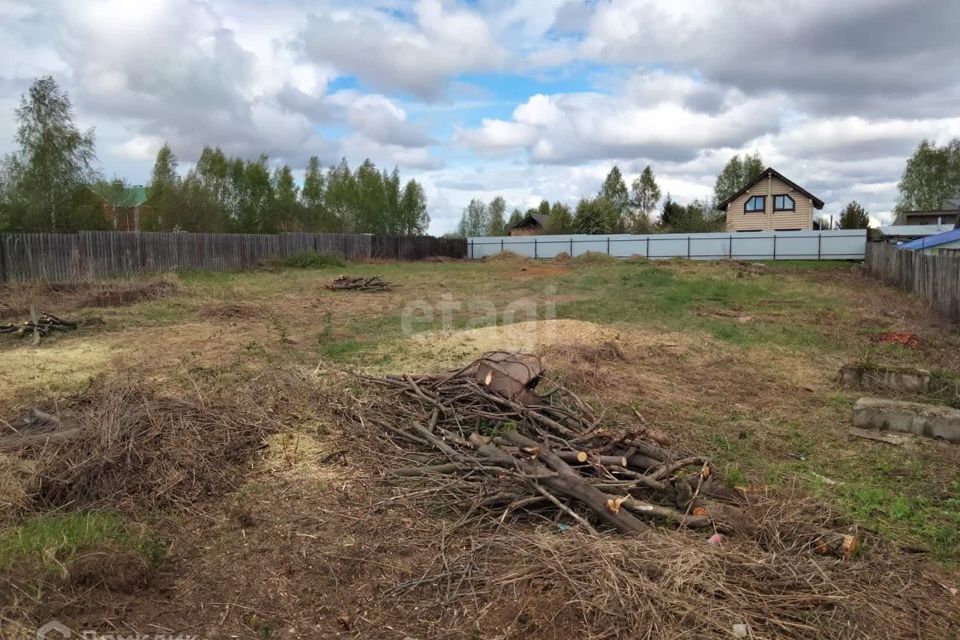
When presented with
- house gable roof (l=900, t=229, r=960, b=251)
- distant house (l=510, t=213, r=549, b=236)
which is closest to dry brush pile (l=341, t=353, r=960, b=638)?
house gable roof (l=900, t=229, r=960, b=251)

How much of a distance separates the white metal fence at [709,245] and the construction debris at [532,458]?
106 feet

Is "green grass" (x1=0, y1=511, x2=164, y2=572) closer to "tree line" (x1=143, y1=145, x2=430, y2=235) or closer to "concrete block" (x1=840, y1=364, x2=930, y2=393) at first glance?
"concrete block" (x1=840, y1=364, x2=930, y2=393)

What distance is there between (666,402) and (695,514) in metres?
3.15

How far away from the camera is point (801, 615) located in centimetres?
283

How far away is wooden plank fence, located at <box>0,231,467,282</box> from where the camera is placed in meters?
17.1

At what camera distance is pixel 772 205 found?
40.9m

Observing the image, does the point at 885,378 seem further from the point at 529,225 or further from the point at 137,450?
the point at 529,225

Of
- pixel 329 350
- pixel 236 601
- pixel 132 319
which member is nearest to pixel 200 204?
pixel 132 319

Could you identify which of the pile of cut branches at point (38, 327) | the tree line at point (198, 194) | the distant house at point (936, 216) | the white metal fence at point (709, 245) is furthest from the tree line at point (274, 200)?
the distant house at point (936, 216)

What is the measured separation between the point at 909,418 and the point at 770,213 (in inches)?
1548

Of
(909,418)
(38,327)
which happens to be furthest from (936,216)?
(38,327)

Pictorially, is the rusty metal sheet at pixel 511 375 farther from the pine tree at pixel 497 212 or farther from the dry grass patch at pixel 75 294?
the pine tree at pixel 497 212

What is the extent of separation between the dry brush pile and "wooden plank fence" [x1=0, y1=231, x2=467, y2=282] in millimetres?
16901

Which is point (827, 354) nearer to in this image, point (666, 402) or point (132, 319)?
point (666, 402)
